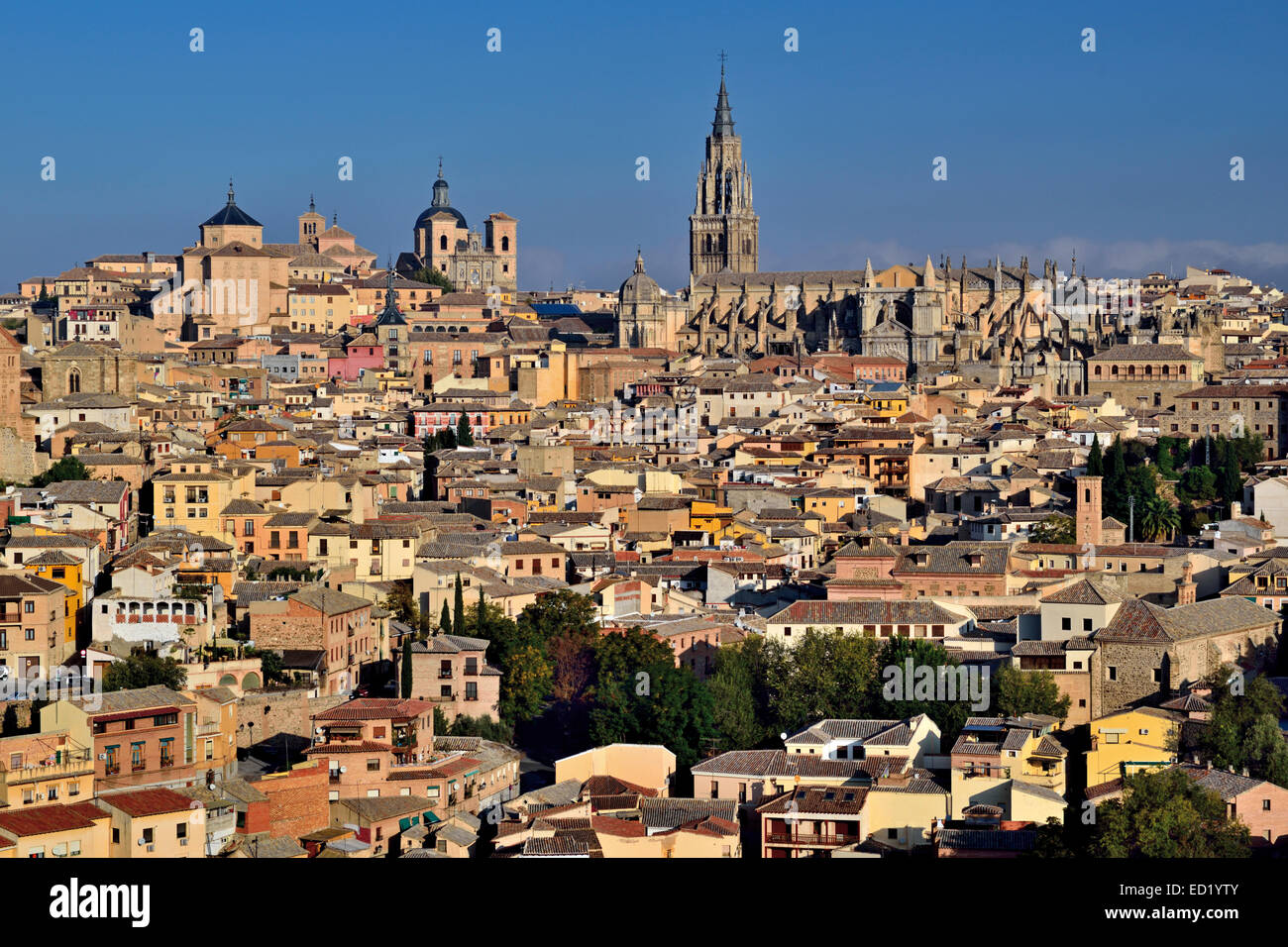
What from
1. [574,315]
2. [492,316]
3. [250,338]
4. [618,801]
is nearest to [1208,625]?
[618,801]

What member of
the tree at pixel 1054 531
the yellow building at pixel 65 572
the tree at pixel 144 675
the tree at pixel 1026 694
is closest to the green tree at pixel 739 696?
the tree at pixel 1026 694

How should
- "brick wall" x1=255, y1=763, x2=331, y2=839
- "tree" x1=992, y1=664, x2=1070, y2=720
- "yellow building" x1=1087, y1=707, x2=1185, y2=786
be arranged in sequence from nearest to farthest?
"brick wall" x1=255, y1=763, x2=331, y2=839, "yellow building" x1=1087, y1=707, x2=1185, y2=786, "tree" x1=992, y1=664, x2=1070, y2=720

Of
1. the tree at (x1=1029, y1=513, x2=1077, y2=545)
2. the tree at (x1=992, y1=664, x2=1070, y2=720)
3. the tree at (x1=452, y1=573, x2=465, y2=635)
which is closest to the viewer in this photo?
the tree at (x1=992, y1=664, x2=1070, y2=720)

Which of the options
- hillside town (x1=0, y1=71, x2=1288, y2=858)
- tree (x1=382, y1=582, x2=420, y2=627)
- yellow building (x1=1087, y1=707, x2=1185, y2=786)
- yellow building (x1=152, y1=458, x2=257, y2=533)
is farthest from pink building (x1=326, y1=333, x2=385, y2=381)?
yellow building (x1=1087, y1=707, x2=1185, y2=786)

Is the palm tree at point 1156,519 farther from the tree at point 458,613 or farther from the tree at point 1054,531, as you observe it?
the tree at point 458,613

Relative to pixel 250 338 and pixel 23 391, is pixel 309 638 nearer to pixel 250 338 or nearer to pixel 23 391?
pixel 23 391

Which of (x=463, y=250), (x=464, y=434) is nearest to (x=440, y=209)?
(x=463, y=250)

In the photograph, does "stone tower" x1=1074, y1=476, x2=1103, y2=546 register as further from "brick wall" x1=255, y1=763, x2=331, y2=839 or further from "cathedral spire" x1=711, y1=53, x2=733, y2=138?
"cathedral spire" x1=711, y1=53, x2=733, y2=138
